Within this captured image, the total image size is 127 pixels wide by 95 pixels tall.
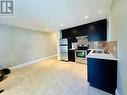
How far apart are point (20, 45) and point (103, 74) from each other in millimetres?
4507

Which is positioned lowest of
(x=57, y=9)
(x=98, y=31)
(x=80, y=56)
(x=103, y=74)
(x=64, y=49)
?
(x=103, y=74)

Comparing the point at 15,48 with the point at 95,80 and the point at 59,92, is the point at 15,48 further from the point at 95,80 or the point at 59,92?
the point at 95,80

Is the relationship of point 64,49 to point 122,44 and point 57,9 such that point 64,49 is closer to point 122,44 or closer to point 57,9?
point 57,9

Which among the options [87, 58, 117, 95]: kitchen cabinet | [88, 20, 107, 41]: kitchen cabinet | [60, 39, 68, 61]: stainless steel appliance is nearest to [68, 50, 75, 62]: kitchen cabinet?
[60, 39, 68, 61]: stainless steel appliance

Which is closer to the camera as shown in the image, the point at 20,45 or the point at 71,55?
the point at 20,45

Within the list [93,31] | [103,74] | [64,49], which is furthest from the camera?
[64,49]

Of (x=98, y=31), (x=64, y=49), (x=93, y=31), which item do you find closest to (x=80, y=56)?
(x=64, y=49)

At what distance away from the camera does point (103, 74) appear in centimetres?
235

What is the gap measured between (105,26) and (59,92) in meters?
3.88

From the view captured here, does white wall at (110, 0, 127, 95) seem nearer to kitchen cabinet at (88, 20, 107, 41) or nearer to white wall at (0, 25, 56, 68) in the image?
kitchen cabinet at (88, 20, 107, 41)

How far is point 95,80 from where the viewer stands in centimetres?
253

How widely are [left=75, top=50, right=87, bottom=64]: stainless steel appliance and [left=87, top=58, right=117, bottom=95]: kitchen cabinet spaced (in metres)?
2.80

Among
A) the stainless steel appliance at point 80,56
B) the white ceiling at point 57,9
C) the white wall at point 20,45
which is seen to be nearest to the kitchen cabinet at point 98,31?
the stainless steel appliance at point 80,56

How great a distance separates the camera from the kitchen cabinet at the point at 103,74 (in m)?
2.20
